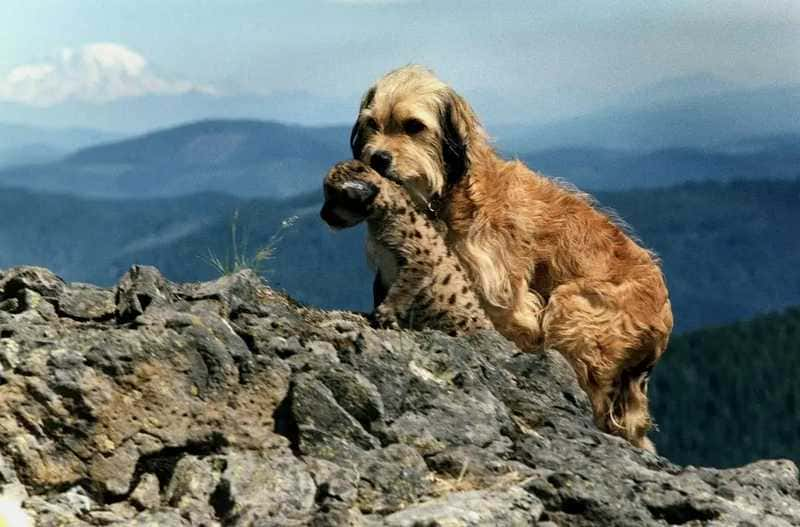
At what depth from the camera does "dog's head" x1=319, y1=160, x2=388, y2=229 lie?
33.7ft

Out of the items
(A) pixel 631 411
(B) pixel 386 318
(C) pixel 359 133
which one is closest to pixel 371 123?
(C) pixel 359 133

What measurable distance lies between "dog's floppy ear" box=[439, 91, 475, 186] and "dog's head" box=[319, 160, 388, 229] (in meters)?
1.68

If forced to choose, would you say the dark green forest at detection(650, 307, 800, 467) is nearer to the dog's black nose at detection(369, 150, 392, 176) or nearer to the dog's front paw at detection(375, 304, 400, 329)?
the dog's black nose at detection(369, 150, 392, 176)

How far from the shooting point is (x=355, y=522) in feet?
23.5

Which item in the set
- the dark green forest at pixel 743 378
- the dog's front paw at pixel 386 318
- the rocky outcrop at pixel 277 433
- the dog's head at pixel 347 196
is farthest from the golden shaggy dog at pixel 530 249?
the dark green forest at pixel 743 378

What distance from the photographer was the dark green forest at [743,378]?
18500cm

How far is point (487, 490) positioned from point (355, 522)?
1.01 m

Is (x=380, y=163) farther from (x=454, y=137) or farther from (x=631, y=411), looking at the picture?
(x=631, y=411)

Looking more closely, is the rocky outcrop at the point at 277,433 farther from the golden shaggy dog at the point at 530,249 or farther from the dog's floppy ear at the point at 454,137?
the dog's floppy ear at the point at 454,137

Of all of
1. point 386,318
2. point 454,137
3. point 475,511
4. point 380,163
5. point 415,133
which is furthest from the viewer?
point 454,137

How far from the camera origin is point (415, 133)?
11727mm

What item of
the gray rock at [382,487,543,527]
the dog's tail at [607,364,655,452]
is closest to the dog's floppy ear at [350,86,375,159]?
the dog's tail at [607,364,655,452]

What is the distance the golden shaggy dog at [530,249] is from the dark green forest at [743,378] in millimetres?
175549

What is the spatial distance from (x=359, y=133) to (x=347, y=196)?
1.82 metres
